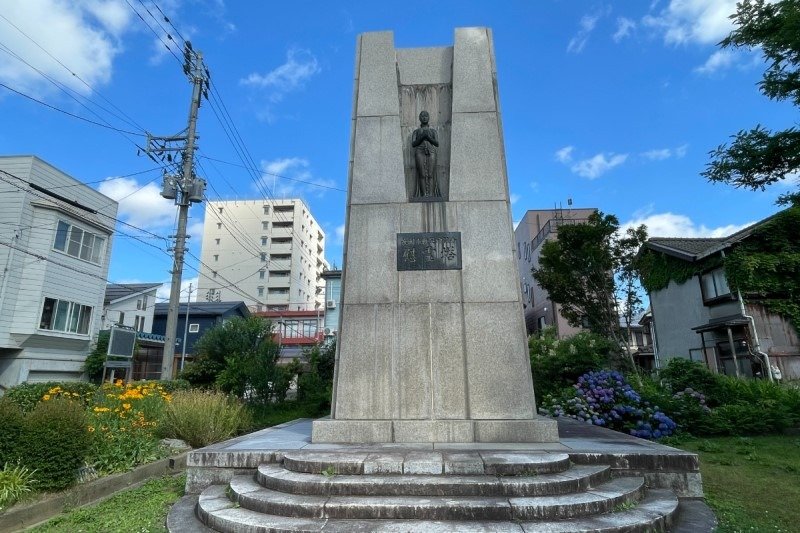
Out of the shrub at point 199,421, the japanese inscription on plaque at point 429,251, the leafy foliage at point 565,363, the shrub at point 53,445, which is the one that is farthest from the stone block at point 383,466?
the leafy foliage at point 565,363

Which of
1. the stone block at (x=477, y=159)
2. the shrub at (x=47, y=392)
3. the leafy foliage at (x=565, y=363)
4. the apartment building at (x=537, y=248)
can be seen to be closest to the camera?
the stone block at (x=477, y=159)

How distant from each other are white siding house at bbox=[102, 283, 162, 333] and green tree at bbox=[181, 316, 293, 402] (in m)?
13.3

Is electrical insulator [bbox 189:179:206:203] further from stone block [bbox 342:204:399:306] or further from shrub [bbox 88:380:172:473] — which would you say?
stone block [bbox 342:204:399:306]

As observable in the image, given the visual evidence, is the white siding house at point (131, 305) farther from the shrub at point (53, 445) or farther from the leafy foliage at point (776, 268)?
the leafy foliage at point (776, 268)

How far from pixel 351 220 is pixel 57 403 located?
506cm

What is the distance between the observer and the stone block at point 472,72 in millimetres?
8219

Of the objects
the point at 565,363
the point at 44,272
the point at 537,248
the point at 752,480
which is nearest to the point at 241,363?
the point at 565,363

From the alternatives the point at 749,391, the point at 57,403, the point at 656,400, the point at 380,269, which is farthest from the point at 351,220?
the point at 749,391

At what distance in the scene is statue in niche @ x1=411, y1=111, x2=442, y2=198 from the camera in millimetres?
7918

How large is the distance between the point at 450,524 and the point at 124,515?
12.5 feet

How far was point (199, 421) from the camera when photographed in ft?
29.9

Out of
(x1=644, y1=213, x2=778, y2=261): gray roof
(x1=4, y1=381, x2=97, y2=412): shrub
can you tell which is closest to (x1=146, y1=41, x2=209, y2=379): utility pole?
(x1=4, y1=381, x2=97, y2=412): shrub

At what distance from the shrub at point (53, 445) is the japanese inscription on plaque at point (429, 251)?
200 inches

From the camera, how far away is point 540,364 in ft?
46.2
